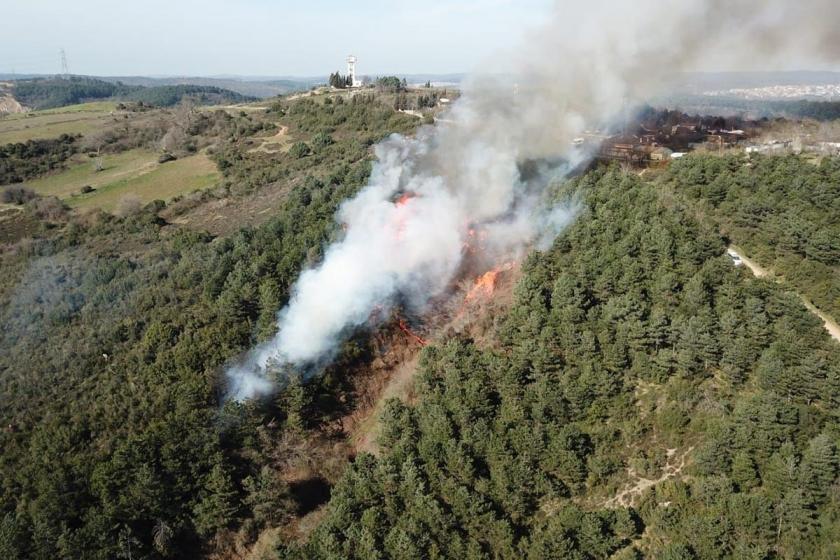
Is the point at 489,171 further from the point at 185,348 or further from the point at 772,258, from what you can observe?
the point at 185,348

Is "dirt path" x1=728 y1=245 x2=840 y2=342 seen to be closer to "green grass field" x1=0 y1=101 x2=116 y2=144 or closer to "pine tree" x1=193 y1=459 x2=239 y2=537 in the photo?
"pine tree" x1=193 y1=459 x2=239 y2=537

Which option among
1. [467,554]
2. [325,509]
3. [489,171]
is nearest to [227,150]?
[489,171]

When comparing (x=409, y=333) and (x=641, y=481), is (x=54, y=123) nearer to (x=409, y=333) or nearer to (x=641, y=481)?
(x=409, y=333)

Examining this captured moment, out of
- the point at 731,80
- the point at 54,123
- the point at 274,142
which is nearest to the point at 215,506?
the point at 731,80

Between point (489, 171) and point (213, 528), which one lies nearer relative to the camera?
point (213, 528)

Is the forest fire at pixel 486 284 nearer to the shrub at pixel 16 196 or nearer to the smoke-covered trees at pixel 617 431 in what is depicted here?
the smoke-covered trees at pixel 617 431

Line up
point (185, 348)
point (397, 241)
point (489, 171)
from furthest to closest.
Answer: point (489, 171)
point (397, 241)
point (185, 348)

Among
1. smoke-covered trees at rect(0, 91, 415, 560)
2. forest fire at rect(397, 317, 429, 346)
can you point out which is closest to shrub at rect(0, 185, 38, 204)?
smoke-covered trees at rect(0, 91, 415, 560)

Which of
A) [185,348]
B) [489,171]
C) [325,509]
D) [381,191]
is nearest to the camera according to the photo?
[325,509]
